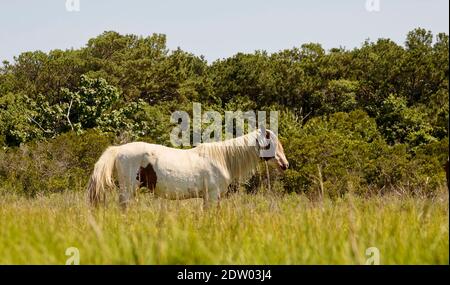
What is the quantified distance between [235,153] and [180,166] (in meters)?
0.78

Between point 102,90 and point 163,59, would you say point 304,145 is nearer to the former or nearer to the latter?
point 102,90

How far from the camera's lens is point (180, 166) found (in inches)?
324

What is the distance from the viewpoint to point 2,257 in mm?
3490

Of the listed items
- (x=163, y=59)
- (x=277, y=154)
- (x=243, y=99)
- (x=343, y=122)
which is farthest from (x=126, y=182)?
(x=163, y=59)

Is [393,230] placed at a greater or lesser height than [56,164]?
greater

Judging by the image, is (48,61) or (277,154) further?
(48,61)

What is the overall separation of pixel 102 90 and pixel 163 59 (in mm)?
14025

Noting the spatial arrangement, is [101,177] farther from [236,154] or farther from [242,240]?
[242,240]

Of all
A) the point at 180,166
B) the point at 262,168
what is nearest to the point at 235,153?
the point at 180,166

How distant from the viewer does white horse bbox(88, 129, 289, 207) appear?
8117mm

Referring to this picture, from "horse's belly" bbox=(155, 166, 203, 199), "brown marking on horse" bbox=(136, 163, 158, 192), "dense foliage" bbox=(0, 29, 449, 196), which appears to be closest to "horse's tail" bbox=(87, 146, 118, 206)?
"brown marking on horse" bbox=(136, 163, 158, 192)

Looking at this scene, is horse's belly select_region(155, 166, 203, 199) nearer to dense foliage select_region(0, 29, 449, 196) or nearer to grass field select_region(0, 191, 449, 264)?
grass field select_region(0, 191, 449, 264)

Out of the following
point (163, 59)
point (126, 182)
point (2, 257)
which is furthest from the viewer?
point (163, 59)

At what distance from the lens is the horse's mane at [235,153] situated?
8391 millimetres
